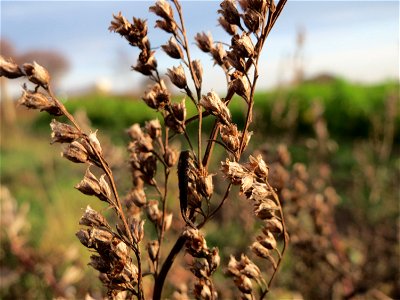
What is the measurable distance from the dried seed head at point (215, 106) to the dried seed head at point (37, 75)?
0.97 feet

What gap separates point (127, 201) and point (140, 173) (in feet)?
0.24

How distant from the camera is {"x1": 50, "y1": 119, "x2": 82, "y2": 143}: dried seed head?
3.50ft

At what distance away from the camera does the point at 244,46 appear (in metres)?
1.08

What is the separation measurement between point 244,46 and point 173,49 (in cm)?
19

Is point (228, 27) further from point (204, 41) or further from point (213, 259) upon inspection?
point (213, 259)

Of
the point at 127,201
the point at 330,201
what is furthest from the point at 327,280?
the point at 127,201

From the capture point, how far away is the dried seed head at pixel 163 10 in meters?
1.18

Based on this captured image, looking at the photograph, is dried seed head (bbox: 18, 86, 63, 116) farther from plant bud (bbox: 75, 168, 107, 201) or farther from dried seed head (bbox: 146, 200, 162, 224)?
dried seed head (bbox: 146, 200, 162, 224)

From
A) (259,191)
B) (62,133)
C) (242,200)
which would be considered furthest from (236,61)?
(242,200)

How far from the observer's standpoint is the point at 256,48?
1.12m

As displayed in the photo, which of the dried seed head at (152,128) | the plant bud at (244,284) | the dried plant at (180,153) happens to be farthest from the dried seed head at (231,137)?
the plant bud at (244,284)

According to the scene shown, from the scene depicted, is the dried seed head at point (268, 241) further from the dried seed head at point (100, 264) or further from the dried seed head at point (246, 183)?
the dried seed head at point (100, 264)

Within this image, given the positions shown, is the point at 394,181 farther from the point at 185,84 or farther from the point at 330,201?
the point at 185,84

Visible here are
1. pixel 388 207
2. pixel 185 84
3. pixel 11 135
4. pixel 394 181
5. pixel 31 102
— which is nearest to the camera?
pixel 31 102
